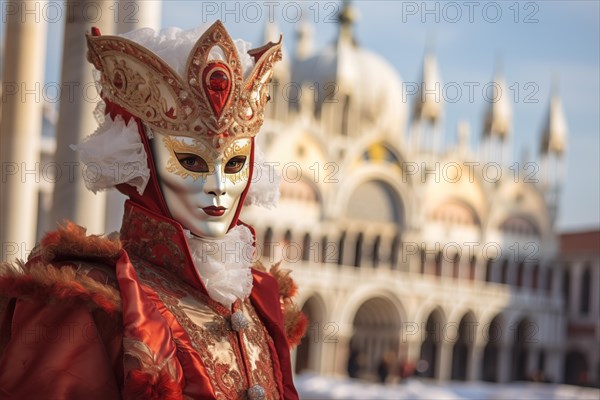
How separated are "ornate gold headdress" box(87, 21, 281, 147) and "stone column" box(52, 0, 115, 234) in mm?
2773

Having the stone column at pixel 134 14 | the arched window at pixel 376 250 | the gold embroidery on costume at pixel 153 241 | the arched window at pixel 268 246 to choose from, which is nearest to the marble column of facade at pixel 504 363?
the arched window at pixel 376 250

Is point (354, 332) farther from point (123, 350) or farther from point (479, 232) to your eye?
point (123, 350)

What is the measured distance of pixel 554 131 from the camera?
33906 mm

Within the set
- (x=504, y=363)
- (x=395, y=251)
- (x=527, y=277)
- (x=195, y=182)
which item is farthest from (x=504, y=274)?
(x=195, y=182)

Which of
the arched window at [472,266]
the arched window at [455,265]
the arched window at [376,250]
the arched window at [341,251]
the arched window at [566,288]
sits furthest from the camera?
the arched window at [566,288]

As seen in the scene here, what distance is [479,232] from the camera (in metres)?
32.0

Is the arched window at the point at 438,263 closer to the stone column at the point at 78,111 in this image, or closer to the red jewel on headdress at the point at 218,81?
the stone column at the point at 78,111

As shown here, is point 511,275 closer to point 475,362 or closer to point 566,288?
point 566,288

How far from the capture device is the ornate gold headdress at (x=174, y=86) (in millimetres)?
2760

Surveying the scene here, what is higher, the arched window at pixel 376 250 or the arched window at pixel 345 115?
the arched window at pixel 345 115

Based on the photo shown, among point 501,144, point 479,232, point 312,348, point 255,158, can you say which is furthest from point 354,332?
point 255,158

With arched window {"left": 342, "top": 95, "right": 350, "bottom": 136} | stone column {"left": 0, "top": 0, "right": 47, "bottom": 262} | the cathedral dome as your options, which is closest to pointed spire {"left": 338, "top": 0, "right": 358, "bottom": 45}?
the cathedral dome

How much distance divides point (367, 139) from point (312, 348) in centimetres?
574

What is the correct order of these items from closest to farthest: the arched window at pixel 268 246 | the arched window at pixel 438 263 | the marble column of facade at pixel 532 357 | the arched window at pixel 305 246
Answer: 1. the arched window at pixel 268 246
2. the arched window at pixel 305 246
3. the arched window at pixel 438 263
4. the marble column of facade at pixel 532 357
